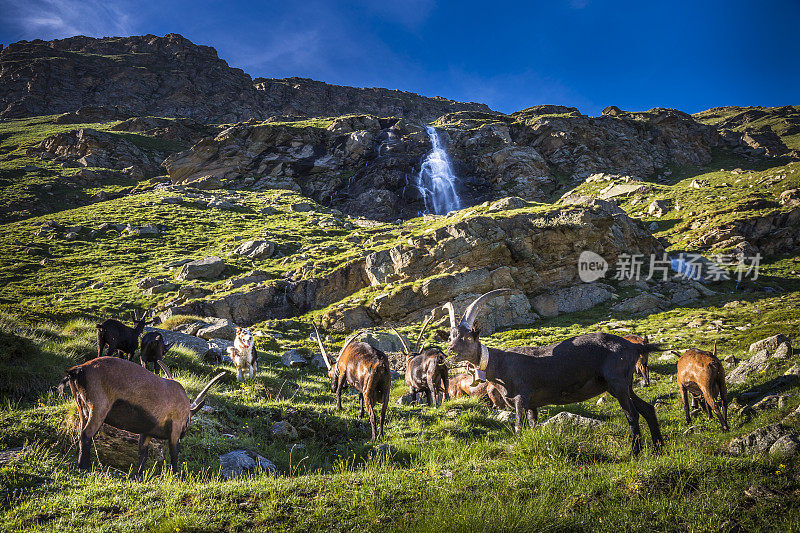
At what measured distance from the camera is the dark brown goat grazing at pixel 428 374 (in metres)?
13.0

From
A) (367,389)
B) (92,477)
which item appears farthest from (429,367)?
(92,477)

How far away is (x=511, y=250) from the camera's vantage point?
41281 mm

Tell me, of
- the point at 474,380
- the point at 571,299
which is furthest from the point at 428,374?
the point at 571,299

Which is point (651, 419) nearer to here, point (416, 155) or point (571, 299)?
point (571, 299)

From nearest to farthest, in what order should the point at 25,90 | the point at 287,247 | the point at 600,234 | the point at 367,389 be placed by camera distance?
the point at 367,389
the point at 600,234
the point at 287,247
the point at 25,90

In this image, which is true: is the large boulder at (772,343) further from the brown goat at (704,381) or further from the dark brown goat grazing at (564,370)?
the dark brown goat grazing at (564,370)

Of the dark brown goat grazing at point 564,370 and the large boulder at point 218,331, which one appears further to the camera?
A: the large boulder at point 218,331

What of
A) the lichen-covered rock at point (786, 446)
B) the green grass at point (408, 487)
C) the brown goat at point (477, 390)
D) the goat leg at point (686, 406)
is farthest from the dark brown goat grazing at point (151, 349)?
the goat leg at point (686, 406)

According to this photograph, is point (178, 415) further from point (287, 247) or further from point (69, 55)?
point (69, 55)

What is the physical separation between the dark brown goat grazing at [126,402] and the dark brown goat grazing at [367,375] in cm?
417

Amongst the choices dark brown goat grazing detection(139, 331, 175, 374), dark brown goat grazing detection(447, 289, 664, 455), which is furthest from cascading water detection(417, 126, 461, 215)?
dark brown goat grazing detection(447, 289, 664, 455)

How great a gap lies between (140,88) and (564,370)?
215517 mm

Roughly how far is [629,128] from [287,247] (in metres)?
122

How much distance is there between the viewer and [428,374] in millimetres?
13133
